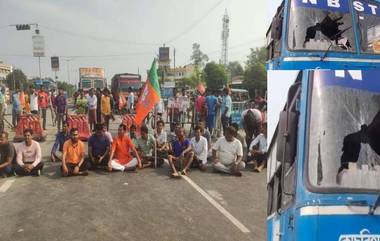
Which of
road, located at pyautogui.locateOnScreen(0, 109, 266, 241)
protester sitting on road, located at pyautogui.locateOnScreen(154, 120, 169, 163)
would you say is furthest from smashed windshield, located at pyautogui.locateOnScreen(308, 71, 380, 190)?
protester sitting on road, located at pyautogui.locateOnScreen(154, 120, 169, 163)

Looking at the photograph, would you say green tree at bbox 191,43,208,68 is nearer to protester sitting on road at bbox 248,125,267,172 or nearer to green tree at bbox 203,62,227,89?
green tree at bbox 203,62,227,89

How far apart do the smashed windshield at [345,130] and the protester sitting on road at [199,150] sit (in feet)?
24.8

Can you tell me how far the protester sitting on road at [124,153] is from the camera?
34.4 ft

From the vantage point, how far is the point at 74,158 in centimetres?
1002

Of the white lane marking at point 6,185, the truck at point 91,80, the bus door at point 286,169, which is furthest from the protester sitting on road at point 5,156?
the truck at point 91,80

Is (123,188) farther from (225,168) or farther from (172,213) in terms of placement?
(225,168)

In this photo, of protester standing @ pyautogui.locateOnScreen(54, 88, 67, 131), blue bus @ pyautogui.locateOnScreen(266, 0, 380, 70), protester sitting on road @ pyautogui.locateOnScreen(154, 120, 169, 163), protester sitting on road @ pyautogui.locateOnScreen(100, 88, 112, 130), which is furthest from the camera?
protester standing @ pyautogui.locateOnScreen(54, 88, 67, 131)

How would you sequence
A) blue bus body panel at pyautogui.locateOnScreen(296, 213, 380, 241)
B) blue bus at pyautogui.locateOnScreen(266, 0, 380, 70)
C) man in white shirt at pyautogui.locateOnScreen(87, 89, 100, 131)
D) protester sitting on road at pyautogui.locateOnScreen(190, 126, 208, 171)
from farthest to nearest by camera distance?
man in white shirt at pyautogui.locateOnScreen(87, 89, 100, 131) → protester sitting on road at pyautogui.locateOnScreen(190, 126, 208, 171) → blue bus at pyautogui.locateOnScreen(266, 0, 380, 70) → blue bus body panel at pyautogui.locateOnScreen(296, 213, 380, 241)

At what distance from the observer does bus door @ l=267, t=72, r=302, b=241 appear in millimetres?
3297

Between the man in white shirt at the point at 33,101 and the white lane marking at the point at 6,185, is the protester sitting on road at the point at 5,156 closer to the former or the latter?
the white lane marking at the point at 6,185

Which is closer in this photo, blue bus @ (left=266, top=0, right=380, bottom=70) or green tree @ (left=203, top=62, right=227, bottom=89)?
blue bus @ (left=266, top=0, right=380, bottom=70)

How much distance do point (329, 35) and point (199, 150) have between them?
479 cm

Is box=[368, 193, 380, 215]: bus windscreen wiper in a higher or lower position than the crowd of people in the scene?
higher

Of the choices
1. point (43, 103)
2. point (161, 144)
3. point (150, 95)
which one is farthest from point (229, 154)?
point (43, 103)
